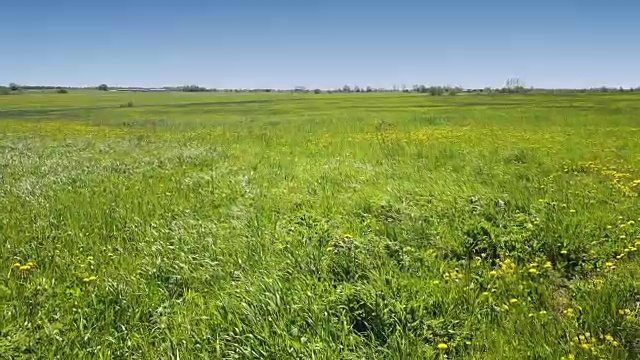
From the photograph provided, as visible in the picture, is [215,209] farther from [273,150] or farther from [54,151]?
[54,151]

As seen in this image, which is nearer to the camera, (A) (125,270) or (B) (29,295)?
(B) (29,295)

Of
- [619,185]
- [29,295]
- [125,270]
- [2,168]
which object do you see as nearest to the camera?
[29,295]

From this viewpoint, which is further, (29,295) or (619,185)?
(619,185)

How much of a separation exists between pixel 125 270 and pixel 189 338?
186 cm

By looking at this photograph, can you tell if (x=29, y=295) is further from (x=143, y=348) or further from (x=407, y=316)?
(x=407, y=316)

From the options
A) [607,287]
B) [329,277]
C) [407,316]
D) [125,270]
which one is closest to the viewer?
[407,316]

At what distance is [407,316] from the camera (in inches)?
142

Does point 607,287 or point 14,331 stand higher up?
point 607,287

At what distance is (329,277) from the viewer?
450cm

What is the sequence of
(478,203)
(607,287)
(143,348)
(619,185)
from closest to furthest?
(143,348) < (607,287) < (478,203) < (619,185)

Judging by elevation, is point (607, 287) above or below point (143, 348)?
above

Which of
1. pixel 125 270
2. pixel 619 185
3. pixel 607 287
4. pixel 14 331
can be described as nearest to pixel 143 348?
pixel 14 331

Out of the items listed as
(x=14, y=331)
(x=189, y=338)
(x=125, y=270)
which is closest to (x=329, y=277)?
(x=189, y=338)

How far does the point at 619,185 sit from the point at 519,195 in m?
2.32
